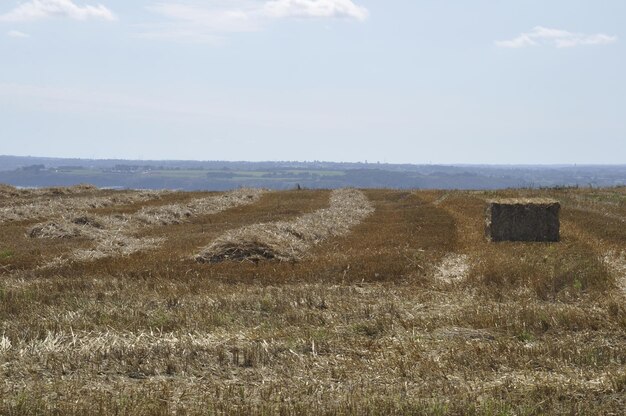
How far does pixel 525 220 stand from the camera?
1066 inches

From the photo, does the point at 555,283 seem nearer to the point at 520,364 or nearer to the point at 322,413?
the point at 520,364

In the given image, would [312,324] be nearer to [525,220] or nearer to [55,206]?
[525,220]

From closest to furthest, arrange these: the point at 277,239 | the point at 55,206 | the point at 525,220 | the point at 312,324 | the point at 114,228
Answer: the point at 312,324, the point at 277,239, the point at 525,220, the point at 114,228, the point at 55,206

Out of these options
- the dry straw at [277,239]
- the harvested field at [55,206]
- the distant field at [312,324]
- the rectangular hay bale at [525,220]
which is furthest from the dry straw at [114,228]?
the rectangular hay bale at [525,220]

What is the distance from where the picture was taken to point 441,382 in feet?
34.1

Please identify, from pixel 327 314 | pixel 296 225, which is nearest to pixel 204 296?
pixel 327 314

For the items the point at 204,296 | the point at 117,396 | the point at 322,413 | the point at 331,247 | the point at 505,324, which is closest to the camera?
the point at 322,413

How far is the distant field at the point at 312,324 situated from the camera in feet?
32.1

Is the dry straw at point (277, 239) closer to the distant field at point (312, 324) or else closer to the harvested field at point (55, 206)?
the distant field at point (312, 324)

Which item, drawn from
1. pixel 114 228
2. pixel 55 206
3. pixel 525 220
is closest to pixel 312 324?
pixel 525 220

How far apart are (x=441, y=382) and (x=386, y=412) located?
1591 millimetres

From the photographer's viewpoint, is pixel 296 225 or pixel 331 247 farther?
pixel 296 225

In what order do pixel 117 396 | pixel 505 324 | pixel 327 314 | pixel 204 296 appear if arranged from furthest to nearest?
pixel 204 296
pixel 327 314
pixel 505 324
pixel 117 396

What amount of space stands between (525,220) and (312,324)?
1496 centimetres
